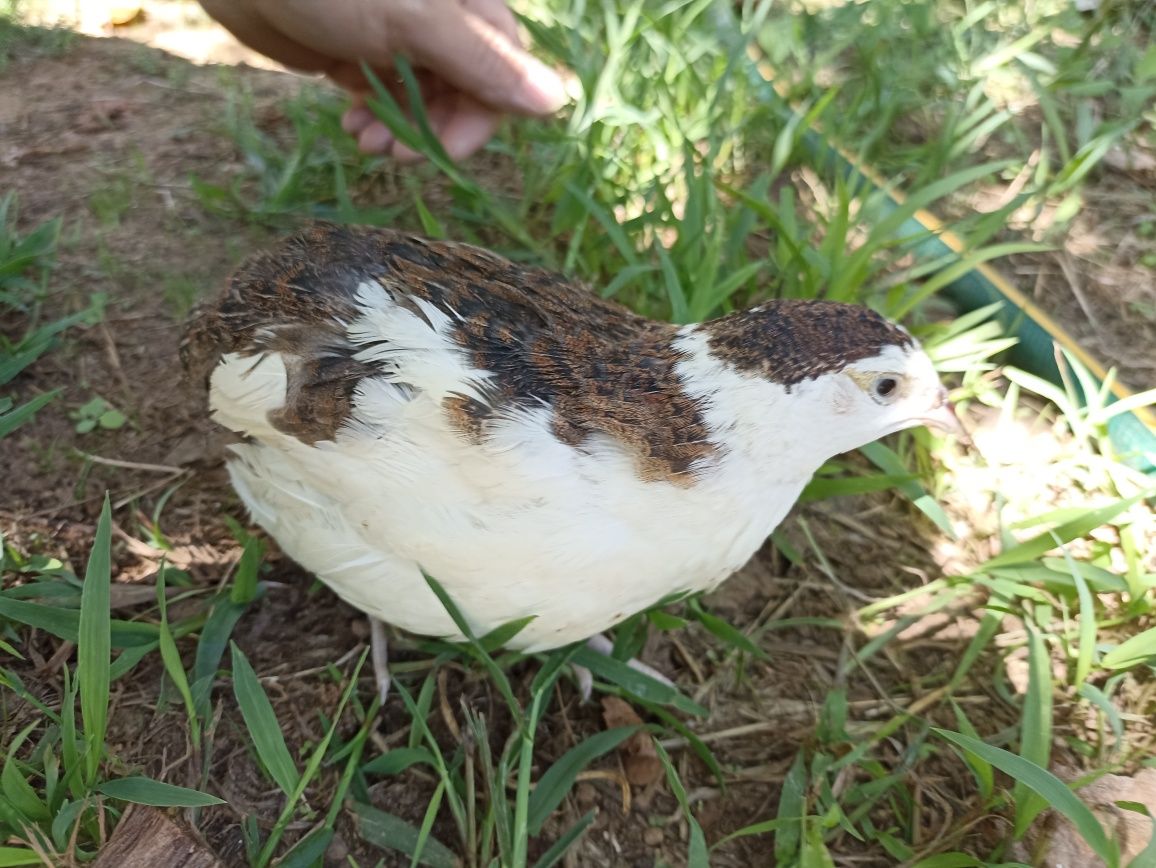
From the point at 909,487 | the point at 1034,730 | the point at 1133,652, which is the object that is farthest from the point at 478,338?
the point at 1133,652

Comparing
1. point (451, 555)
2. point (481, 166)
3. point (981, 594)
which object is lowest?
point (981, 594)

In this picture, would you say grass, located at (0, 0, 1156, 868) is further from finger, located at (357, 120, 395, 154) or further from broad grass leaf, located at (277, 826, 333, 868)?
finger, located at (357, 120, 395, 154)

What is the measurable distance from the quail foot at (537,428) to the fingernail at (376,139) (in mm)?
1299

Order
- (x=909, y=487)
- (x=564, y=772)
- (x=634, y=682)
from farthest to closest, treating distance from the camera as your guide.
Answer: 1. (x=909, y=487)
2. (x=634, y=682)
3. (x=564, y=772)

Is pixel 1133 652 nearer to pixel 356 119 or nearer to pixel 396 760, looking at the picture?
pixel 396 760

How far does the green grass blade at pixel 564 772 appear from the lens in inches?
67.8

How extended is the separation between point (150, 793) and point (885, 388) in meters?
1.57

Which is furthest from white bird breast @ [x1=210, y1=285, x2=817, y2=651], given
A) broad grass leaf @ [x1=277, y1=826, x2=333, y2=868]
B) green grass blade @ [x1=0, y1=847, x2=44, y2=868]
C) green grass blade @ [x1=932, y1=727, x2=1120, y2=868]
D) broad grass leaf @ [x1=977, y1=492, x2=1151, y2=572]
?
broad grass leaf @ [x1=977, y1=492, x2=1151, y2=572]

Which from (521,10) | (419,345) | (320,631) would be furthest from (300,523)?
(521,10)

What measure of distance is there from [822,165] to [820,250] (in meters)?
0.63

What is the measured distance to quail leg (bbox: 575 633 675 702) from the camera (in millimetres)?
1978

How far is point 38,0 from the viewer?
372 centimetres

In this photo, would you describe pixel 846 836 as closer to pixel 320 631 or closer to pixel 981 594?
pixel 981 594

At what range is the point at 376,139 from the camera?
115 inches
